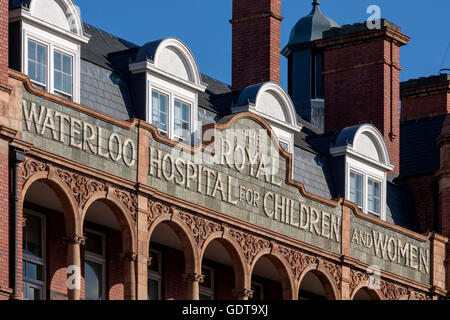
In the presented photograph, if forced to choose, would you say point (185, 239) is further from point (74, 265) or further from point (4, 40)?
point (4, 40)

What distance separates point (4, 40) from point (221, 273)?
11390mm

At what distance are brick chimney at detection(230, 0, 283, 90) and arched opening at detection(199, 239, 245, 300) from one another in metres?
7.15

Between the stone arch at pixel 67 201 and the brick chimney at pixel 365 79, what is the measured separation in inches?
700

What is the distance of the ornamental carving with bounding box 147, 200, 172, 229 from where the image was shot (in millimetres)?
44406

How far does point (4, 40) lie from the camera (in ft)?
133

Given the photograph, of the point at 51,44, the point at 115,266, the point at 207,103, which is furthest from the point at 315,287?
the point at 51,44

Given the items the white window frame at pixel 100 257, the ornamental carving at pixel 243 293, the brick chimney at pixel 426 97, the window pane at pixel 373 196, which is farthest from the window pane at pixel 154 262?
the brick chimney at pixel 426 97

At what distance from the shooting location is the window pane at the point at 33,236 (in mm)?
42656

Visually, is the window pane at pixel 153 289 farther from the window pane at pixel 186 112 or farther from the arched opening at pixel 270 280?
the window pane at pixel 186 112

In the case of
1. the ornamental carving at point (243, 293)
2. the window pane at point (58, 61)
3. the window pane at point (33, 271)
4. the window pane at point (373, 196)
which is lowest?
the window pane at point (33, 271)

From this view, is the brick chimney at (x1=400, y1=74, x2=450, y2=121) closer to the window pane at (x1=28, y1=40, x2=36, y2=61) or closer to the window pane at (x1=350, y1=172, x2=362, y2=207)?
the window pane at (x1=350, y1=172, x2=362, y2=207)

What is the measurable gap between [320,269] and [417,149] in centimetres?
1097

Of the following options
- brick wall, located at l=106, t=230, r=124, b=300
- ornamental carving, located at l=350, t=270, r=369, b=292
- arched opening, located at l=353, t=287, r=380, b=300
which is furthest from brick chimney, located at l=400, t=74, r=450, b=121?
brick wall, located at l=106, t=230, r=124, b=300

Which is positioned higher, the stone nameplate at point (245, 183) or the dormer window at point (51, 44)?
the dormer window at point (51, 44)
